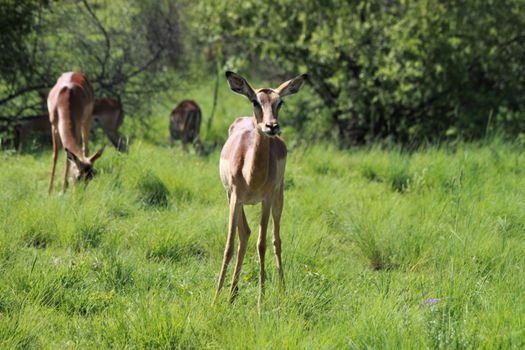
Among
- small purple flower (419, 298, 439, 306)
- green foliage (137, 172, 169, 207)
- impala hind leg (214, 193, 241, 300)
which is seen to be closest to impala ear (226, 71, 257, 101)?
impala hind leg (214, 193, 241, 300)

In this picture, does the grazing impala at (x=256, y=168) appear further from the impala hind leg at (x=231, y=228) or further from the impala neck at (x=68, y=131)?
the impala neck at (x=68, y=131)

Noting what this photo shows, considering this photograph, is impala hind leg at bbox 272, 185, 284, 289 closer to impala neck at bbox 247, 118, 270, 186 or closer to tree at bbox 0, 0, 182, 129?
impala neck at bbox 247, 118, 270, 186

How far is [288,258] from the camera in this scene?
473 centimetres

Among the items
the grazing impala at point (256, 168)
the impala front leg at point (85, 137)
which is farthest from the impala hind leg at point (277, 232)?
the impala front leg at point (85, 137)

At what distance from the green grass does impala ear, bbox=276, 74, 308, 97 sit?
3.72ft

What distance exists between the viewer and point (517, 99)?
1001cm

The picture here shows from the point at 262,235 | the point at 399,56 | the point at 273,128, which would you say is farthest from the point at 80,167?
the point at 399,56

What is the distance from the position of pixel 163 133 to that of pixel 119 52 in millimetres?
1733

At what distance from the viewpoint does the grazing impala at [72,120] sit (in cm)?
654

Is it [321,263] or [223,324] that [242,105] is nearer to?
[321,263]

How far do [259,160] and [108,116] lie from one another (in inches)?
245

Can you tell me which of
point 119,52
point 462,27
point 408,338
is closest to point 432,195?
point 408,338

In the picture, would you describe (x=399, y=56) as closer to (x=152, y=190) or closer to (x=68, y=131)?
(x=152, y=190)

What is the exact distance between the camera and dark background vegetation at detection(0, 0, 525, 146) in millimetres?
9438
